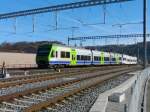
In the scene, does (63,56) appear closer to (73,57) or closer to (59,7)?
(73,57)

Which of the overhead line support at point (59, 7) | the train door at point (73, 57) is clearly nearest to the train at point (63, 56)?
the train door at point (73, 57)

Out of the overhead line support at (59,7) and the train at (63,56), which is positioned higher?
the overhead line support at (59,7)

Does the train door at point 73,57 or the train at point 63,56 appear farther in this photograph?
the train door at point 73,57

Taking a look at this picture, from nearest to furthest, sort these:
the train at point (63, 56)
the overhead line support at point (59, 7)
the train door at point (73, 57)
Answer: the overhead line support at point (59, 7)
the train at point (63, 56)
the train door at point (73, 57)

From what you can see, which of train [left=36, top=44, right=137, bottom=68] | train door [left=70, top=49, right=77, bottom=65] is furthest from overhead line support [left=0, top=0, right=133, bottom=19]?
train door [left=70, top=49, right=77, bottom=65]

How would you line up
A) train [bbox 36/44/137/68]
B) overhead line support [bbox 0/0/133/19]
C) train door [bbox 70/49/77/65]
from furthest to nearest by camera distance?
train door [bbox 70/49/77/65]
train [bbox 36/44/137/68]
overhead line support [bbox 0/0/133/19]

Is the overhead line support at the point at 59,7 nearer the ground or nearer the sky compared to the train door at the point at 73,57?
nearer the sky

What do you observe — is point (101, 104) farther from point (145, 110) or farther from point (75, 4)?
point (75, 4)

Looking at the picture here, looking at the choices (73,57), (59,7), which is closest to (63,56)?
(73,57)

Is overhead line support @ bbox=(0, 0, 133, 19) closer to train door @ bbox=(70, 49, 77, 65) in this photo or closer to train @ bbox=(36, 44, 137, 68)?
train @ bbox=(36, 44, 137, 68)

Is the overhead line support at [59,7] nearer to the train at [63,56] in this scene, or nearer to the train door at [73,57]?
the train at [63,56]

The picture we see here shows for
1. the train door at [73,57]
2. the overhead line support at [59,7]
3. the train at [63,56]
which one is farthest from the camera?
the train door at [73,57]

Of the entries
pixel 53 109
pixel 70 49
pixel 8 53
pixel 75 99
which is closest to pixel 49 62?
pixel 70 49

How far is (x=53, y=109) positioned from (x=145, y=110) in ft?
9.23
